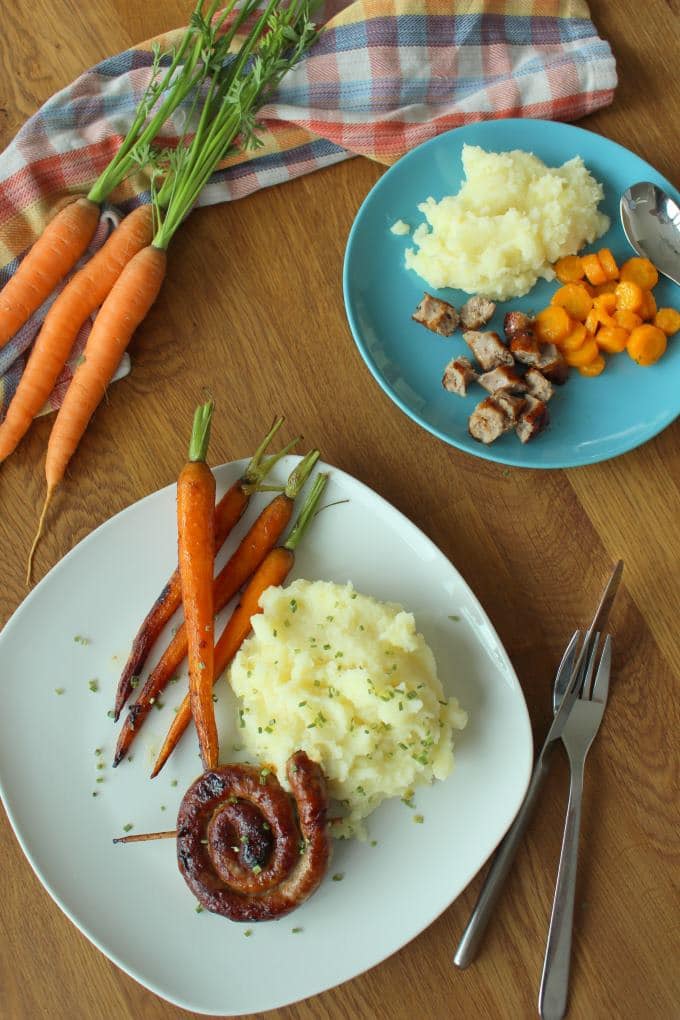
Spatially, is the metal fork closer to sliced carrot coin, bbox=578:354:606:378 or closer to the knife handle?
the knife handle

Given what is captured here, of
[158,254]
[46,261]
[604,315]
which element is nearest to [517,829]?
[604,315]

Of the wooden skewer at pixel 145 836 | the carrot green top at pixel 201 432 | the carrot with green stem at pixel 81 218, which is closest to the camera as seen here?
the wooden skewer at pixel 145 836

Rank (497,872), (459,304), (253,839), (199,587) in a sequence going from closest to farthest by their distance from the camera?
1. (253,839)
2. (199,587)
3. (497,872)
4. (459,304)

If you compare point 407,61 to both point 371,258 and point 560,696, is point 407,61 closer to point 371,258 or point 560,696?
point 371,258

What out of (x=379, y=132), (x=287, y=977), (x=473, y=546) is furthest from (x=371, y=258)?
(x=287, y=977)

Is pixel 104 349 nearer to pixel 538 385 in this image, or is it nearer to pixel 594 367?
pixel 538 385

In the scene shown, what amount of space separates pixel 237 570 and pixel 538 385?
124 centimetres

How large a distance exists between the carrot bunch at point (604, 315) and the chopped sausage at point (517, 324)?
0.18 ft

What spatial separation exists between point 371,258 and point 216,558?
1.23 m

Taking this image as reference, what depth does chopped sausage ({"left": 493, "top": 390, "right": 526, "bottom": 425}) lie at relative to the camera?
9.64ft

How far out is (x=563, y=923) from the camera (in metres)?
2.98

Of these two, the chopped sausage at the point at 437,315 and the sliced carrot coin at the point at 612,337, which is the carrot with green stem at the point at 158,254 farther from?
the sliced carrot coin at the point at 612,337

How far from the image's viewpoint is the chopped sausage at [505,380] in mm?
2959

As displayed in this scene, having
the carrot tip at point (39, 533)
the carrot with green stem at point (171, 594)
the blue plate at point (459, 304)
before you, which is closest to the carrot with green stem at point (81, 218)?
the carrot tip at point (39, 533)
